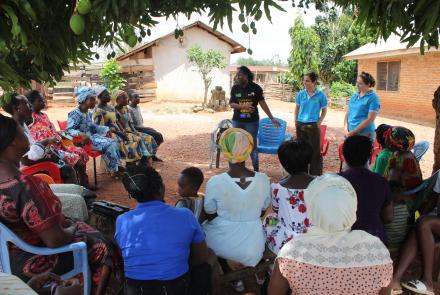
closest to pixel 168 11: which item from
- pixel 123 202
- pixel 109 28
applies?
pixel 109 28

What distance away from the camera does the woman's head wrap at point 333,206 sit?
174cm

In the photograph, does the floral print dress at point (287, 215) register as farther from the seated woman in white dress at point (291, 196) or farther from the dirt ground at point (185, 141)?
the dirt ground at point (185, 141)

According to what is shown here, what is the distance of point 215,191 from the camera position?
2.77 metres

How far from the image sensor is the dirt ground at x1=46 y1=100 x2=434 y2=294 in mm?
6176

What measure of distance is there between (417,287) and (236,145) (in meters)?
1.68

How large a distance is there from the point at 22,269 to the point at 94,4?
150 cm

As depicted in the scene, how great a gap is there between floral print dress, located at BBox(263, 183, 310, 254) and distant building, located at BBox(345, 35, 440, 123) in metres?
11.3

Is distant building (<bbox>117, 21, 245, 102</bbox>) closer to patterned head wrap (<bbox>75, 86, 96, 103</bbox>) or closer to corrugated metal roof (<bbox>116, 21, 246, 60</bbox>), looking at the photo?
corrugated metal roof (<bbox>116, 21, 246, 60</bbox>)

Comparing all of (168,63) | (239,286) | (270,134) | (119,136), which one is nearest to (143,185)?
(239,286)

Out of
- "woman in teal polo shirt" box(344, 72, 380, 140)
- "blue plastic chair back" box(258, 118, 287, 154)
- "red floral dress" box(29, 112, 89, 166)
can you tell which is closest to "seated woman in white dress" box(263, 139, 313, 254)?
"woman in teal polo shirt" box(344, 72, 380, 140)

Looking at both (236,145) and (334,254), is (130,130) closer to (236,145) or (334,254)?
(236,145)

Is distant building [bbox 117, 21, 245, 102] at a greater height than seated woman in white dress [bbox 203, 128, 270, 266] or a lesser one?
greater

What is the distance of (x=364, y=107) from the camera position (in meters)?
5.14

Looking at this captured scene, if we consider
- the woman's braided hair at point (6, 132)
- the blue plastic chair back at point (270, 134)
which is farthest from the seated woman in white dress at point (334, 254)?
the blue plastic chair back at point (270, 134)
